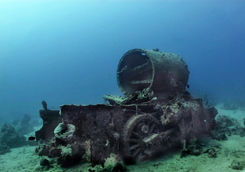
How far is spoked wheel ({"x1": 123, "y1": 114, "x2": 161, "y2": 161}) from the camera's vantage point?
20.5 feet

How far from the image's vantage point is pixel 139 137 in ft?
21.4

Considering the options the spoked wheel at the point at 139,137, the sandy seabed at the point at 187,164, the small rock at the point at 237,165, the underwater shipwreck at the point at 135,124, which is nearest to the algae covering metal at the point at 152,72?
A: the underwater shipwreck at the point at 135,124

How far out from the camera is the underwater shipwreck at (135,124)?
19.2 feet

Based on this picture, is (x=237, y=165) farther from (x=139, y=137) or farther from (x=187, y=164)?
(x=139, y=137)

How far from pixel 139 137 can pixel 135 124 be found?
0.44 metres

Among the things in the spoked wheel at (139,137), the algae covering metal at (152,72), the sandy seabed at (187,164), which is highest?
the algae covering metal at (152,72)

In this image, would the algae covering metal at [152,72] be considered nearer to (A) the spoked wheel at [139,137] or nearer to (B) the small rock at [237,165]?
(A) the spoked wheel at [139,137]

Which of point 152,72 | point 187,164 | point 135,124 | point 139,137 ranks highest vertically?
point 152,72

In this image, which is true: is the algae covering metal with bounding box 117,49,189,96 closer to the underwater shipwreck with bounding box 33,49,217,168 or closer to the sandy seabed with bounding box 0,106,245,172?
the underwater shipwreck with bounding box 33,49,217,168

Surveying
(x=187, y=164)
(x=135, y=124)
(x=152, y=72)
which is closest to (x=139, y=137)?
(x=135, y=124)

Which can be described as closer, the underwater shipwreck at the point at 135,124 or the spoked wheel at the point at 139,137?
the underwater shipwreck at the point at 135,124

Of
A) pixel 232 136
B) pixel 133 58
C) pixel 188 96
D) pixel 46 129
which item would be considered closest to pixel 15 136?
pixel 46 129

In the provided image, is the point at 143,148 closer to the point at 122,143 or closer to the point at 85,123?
the point at 122,143

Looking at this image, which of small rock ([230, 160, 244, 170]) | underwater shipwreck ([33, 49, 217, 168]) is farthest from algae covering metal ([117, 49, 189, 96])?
small rock ([230, 160, 244, 170])
